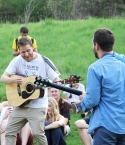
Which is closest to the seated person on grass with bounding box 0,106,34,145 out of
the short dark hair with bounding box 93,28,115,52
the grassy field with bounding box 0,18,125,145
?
the grassy field with bounding box 0,18,125,145

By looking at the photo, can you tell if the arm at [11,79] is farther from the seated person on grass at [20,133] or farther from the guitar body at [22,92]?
the seated person on grass at [20,133]

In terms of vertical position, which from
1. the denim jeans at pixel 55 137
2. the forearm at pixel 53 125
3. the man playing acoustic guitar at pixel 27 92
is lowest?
the denim jeans at pixel 55 137

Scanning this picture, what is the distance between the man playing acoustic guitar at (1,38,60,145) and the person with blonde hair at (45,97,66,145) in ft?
2.55

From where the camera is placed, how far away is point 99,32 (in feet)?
13.4

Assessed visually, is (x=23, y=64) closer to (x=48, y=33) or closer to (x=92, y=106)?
(x=92, y=106)

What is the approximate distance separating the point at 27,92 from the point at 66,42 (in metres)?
9.79

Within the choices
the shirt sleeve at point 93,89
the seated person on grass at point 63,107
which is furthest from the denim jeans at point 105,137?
the seated person on grass at point 63,107

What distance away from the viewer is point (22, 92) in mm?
5875

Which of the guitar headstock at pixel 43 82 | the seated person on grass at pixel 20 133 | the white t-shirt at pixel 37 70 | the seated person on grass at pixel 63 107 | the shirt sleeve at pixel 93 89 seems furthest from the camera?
the seated person on grass at pixel 63 107

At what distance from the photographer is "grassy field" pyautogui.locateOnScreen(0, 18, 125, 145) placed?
12.5m

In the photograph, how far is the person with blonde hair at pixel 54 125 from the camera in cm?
666

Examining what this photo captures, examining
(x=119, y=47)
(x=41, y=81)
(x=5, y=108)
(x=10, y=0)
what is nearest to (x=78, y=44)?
(x=119, y=47)

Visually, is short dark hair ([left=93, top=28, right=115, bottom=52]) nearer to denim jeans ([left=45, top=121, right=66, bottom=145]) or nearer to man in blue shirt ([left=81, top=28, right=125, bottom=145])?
man in blue shirt ([left=81, top=28, right=125, bottom=145])

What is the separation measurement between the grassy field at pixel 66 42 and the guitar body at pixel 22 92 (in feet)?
12.3
